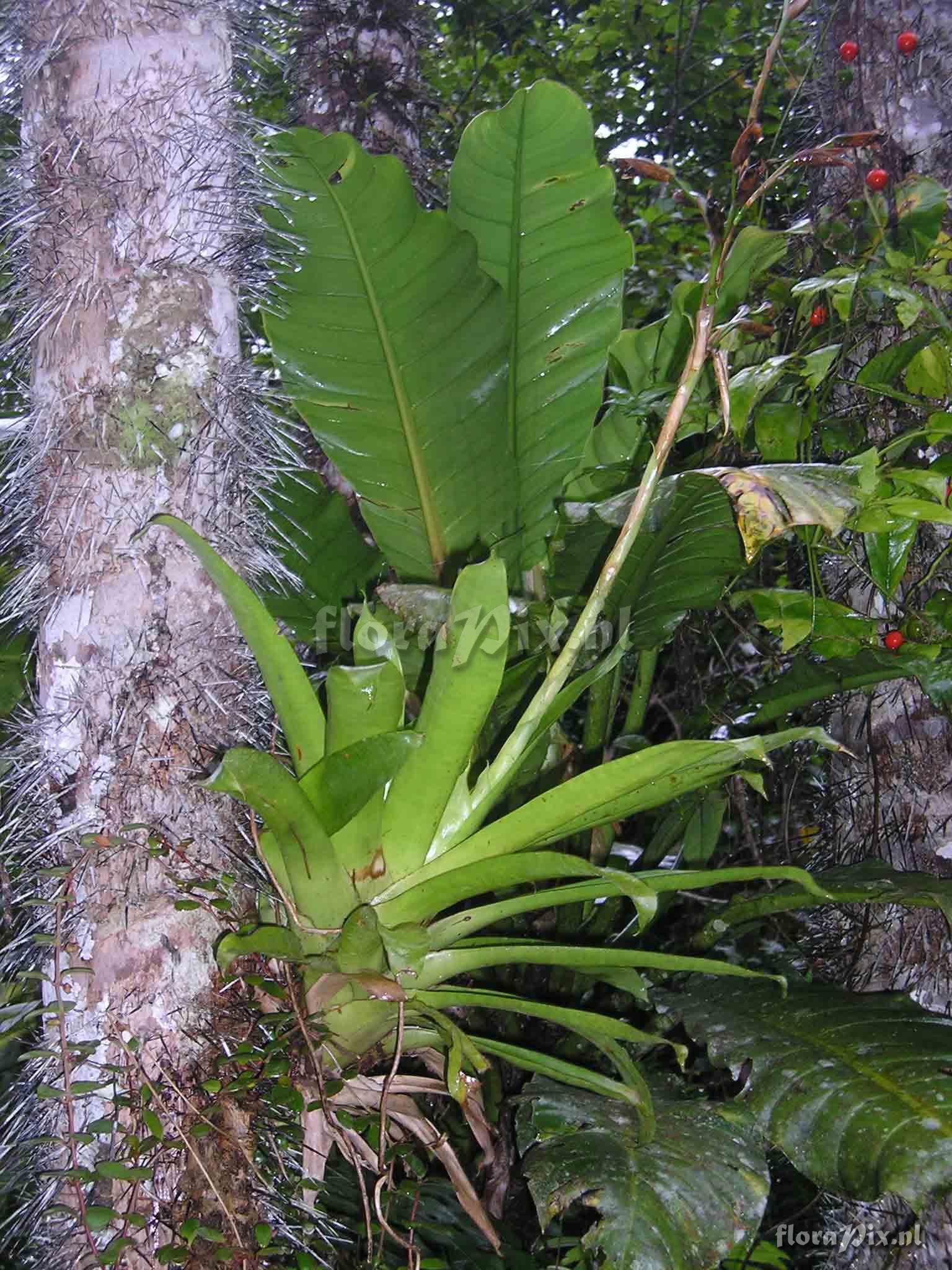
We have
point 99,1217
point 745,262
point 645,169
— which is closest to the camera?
point 99,1217

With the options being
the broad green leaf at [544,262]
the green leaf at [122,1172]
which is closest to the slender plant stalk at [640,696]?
the broad green leaf at [544,262]

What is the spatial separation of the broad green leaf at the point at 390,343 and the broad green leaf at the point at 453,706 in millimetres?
376

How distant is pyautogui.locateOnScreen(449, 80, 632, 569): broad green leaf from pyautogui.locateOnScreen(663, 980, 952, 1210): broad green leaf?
0.64 meters

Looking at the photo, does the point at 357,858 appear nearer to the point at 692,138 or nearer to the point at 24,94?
the point at 24,94

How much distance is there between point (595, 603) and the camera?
88cm

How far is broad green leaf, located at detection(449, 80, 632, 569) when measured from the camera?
3.76 feet

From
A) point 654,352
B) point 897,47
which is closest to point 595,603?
point 654,352

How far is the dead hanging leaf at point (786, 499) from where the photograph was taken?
811 mm

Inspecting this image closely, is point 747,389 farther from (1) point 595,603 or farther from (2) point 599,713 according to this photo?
(2) point 599,713

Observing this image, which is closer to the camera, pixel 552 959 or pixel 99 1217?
pixel 99 1217

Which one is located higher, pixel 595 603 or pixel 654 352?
pixel 654 352

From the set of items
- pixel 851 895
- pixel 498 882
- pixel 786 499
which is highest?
pixel 786 499

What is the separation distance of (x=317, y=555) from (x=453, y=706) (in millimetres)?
567

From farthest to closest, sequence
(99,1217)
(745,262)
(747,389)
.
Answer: (745,262)
(747,389)
(99,1217)
